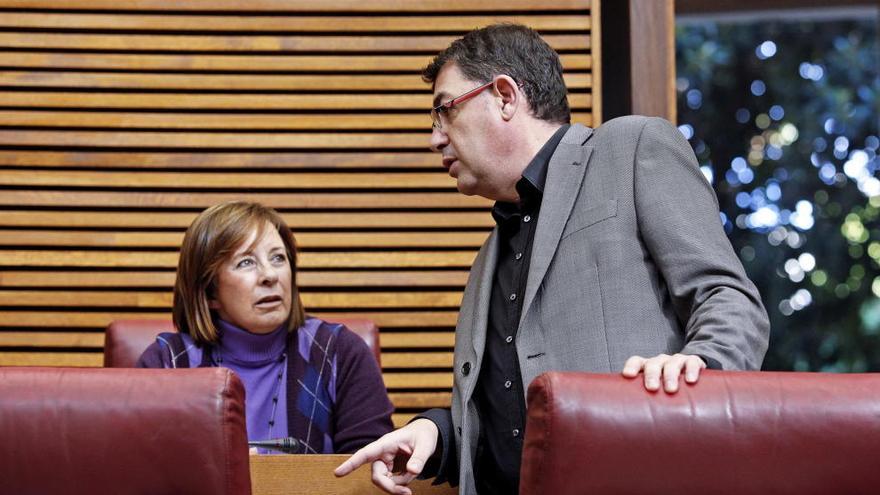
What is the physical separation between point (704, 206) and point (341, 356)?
133 cm

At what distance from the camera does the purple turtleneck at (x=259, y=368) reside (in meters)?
2.87

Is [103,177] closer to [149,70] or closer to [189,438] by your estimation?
[149,70]

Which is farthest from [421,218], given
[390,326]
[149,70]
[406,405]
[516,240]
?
[516,240]

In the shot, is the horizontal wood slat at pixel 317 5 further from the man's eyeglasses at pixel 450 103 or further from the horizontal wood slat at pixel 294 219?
the man's eyeglasses at pixel 450 103

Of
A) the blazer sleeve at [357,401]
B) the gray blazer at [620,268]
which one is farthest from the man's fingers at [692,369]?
the blazer sleeve at [357,401]

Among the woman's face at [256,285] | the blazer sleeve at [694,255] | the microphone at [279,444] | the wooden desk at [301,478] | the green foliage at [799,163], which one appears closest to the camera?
the blazer sleeve at [694,255]

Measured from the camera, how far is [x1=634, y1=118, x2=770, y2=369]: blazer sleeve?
169 centimetres

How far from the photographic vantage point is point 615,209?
6.48 ft

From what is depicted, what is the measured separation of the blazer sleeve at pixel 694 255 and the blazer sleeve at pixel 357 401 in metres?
1.18

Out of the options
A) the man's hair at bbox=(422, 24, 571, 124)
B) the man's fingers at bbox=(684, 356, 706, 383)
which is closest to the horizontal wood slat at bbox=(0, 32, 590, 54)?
the man's hair at bbox=(422, 24, 571, 124)

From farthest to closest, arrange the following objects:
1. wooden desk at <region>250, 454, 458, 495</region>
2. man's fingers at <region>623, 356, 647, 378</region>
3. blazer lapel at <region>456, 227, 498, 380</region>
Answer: blazer lapel at <region>456, 227, 498, 380</region>, wooden desk at <region>250, 454, 458, 495</region>, man's fingers at <region>623, 356, 647, 378</region>

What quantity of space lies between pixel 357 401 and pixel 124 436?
5.24ft

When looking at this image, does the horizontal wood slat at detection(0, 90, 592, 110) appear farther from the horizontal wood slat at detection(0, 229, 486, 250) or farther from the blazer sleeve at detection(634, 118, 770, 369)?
the blazer sleeve at detection(634, 118, 770, 369)

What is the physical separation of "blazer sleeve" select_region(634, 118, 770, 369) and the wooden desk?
0.62 m
